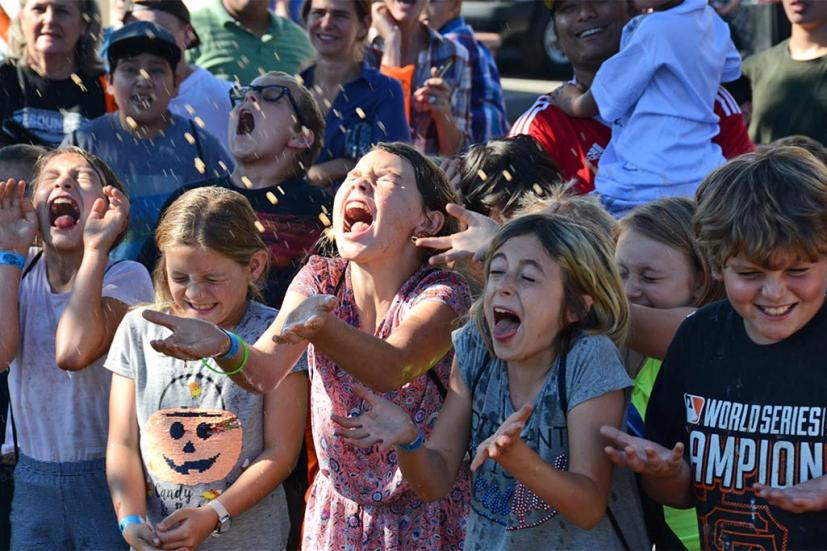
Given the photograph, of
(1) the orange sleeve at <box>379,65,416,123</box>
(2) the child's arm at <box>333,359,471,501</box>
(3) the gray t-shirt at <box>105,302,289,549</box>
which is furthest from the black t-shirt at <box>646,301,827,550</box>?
(1) the orange sleeve at <box>379,65,416,123</box>

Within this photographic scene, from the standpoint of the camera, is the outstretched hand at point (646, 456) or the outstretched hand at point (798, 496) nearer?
the outstretched hand at point (798, 496)

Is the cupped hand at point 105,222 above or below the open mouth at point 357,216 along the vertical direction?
below

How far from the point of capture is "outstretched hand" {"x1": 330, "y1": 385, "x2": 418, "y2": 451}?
3.31m

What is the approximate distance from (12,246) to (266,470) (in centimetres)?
125

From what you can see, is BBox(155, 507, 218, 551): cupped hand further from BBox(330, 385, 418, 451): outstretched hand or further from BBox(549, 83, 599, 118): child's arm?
BBox(549, 83, 599, 118): child's arm

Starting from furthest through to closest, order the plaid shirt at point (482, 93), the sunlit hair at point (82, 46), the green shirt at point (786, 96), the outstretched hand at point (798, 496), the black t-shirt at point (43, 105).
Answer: the plaid shirt at point (482, 93), the sunlit hair at point (82, 46), the black t-shirt at point (43, 105), the green shirt at point (786, 96), the outstretched hand at point (798, 496)

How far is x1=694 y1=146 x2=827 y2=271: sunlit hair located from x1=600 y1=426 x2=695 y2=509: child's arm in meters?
0.52

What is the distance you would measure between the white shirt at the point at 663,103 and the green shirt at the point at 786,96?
39.1 inches

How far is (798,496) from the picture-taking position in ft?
10.1

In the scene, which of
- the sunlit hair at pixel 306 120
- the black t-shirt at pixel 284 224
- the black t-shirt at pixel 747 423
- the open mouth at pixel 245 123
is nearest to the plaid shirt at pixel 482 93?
the sunlit hair at pixel 306 120

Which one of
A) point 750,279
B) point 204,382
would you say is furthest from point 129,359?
point 750,279

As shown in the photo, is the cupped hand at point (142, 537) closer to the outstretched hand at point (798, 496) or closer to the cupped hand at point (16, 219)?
the cupped hand at point (16, 219)

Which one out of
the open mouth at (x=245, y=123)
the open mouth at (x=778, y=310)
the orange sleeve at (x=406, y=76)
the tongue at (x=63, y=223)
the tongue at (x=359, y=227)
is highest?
the open mouth at (x=778, y=310)

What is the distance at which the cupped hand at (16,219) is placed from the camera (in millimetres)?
4719
